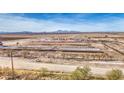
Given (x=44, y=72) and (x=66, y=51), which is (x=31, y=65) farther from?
(x=66, y=51)

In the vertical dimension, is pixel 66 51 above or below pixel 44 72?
above

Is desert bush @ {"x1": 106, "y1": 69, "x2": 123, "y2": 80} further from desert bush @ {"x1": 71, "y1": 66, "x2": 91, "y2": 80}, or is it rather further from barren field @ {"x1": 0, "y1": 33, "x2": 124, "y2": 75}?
desert bush @ {"x1": 71, "y1": 66, "x2": 91, "y2": 80}

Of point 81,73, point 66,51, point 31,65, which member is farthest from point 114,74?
point 31,65

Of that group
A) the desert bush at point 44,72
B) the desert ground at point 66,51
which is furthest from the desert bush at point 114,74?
the desert bush at point 44,72

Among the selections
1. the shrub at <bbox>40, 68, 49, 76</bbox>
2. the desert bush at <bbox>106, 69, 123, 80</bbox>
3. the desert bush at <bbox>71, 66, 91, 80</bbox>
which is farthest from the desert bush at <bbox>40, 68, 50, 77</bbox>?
the desert bush at <bbox>106, 69, 123, 80</bbox>

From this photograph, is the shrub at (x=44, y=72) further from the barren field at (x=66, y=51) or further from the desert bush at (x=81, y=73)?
the desert bush at (x=81, y=73)
